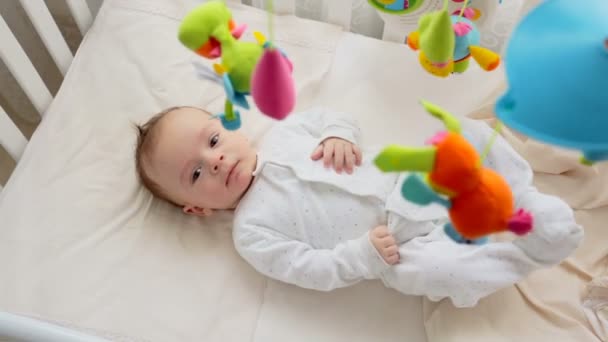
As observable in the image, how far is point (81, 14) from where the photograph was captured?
4.00 feet

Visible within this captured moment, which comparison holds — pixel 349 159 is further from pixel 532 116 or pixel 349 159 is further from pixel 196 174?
pixel 532 116

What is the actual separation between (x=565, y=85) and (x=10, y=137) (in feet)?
3.10

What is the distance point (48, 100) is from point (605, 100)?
1033mm

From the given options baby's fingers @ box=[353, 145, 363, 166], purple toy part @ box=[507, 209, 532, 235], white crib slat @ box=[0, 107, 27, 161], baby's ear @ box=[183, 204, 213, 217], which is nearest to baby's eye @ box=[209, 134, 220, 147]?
baby's ear @ box=[183, 204, 213, 217]

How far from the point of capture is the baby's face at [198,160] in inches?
36.5

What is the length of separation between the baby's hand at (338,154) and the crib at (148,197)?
0.14 metres

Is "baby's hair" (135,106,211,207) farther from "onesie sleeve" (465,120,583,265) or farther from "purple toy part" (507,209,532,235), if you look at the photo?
"purple toy part" (507,209,532,235)

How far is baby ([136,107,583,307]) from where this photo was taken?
2.82 ft

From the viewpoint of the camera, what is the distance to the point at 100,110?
1.13 m

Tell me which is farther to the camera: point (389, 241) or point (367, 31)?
point (367, 31)

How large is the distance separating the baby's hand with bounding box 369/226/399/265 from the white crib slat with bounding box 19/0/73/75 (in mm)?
735

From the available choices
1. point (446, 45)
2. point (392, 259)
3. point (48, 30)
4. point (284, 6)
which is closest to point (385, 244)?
point (392, 259)

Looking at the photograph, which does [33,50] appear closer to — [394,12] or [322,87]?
[322,87]

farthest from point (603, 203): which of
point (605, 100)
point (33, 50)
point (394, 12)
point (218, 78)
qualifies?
point (33, 50)
